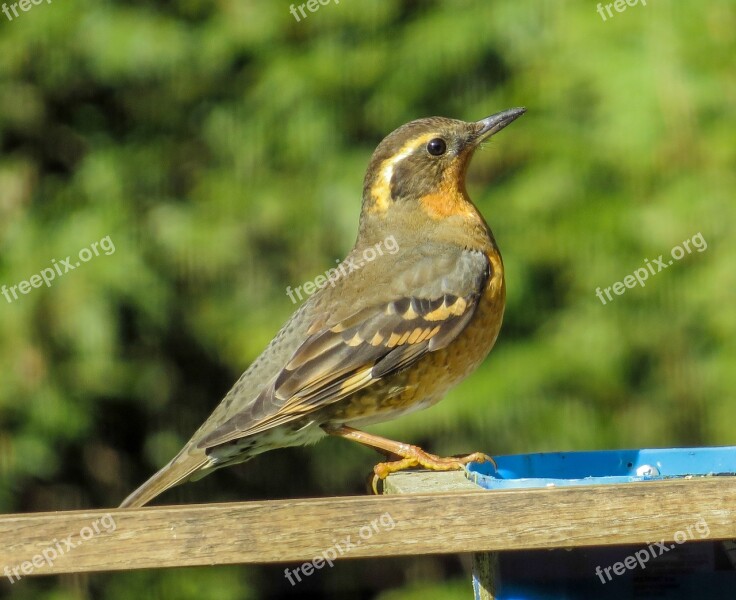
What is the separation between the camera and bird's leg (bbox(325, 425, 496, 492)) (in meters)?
4.07

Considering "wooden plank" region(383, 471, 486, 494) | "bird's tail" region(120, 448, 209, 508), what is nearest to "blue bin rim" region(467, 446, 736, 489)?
"wooden plank" region(383, 471, 486, 494)

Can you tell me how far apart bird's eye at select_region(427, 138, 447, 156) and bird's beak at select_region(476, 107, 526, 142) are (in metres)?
0.15

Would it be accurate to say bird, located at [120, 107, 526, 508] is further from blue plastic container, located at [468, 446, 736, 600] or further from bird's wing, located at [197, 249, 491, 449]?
blue plastic container, located at [468, 446, 736, 600]

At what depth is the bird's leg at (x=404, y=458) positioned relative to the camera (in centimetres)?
407

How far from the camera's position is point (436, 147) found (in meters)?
5.07

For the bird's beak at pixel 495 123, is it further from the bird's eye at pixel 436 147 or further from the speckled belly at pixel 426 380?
the speckled belly at pixel 426 380

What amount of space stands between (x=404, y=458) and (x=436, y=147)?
1.41 meters

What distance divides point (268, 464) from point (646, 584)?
395 cm

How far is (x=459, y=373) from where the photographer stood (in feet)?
15.0

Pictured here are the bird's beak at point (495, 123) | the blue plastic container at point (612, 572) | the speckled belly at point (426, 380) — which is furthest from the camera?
the bird's beak at point (495, 123)

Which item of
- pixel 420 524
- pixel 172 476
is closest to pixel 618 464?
pixel 420 524

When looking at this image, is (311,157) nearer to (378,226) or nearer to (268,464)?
(378,226)

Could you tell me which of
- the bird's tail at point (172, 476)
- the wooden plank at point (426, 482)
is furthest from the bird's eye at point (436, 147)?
the bird's tail at point (172, 476)

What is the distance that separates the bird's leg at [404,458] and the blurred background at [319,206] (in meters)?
1.14
